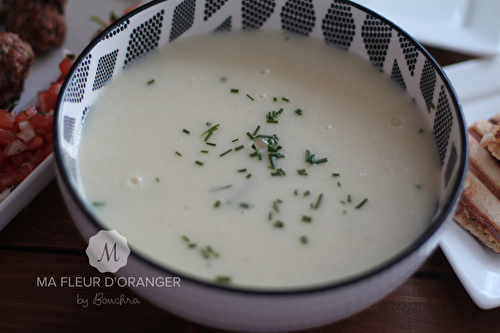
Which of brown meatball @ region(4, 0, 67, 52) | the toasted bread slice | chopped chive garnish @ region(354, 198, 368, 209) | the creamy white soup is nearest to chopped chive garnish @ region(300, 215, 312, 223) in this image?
the creamy white soup

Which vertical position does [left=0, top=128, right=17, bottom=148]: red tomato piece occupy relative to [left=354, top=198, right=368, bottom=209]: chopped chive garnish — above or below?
below

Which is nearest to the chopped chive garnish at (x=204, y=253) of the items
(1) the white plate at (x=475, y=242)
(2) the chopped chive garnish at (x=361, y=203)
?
(2) the chopped chive garnish at (x=361, y=203)

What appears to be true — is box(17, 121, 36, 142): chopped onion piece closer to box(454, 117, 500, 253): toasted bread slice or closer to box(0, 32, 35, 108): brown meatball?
box(0, 32, 35, 108): brown meatball

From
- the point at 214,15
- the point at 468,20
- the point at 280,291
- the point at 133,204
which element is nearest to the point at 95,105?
the point at 133,204

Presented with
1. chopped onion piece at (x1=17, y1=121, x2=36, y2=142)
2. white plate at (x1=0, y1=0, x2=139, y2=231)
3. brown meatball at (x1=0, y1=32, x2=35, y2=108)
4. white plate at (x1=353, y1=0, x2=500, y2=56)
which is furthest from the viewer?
white plate at (x1=353, y1=0, x2=500, y2=56)

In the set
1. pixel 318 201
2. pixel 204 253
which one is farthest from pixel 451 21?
pixel 204 253

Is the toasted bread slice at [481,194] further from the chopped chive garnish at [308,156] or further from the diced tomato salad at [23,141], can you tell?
the diced tomato salad at [23,141]
